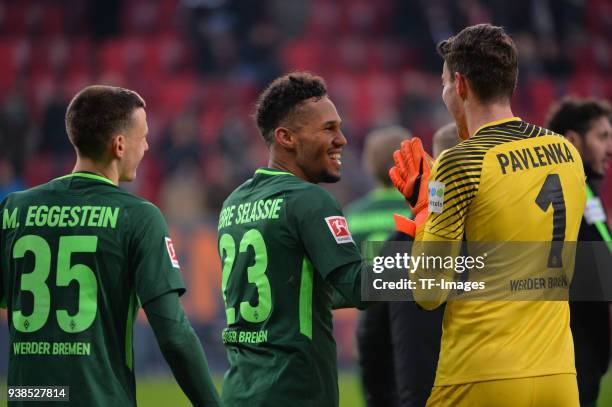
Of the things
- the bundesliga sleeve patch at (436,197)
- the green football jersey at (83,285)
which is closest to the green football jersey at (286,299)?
the green football jersey at (83,285)

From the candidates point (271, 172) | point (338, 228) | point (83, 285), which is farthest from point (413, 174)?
point (83, 285)

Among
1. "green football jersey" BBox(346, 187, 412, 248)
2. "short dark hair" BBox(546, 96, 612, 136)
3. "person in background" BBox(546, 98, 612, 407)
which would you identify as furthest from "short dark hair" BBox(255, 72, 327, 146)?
"green football jersey" BBox(346, 187, 412, 248)

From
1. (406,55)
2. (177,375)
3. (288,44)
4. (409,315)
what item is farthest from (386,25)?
(177,375)

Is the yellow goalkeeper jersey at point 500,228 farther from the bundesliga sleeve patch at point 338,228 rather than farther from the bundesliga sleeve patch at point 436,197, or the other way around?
the bundesliga sleeve patch at point 338,228

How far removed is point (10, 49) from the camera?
1694cm

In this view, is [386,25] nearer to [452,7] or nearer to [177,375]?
[452,7]

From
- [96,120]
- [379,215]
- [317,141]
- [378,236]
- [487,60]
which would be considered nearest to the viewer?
[487,60]

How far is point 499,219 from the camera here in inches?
134

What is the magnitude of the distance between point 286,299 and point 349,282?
0.28 m

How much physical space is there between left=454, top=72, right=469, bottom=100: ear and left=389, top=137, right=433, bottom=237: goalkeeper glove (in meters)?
0.28

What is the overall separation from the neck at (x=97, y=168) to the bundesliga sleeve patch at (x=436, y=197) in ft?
4.25

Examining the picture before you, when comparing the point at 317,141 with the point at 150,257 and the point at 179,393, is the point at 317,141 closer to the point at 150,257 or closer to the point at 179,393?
the point at 150,257

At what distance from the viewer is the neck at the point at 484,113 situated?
140 inches

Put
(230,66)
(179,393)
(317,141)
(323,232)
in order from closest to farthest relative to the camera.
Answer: (323,232), (317,141), (179,393), (230,66)
